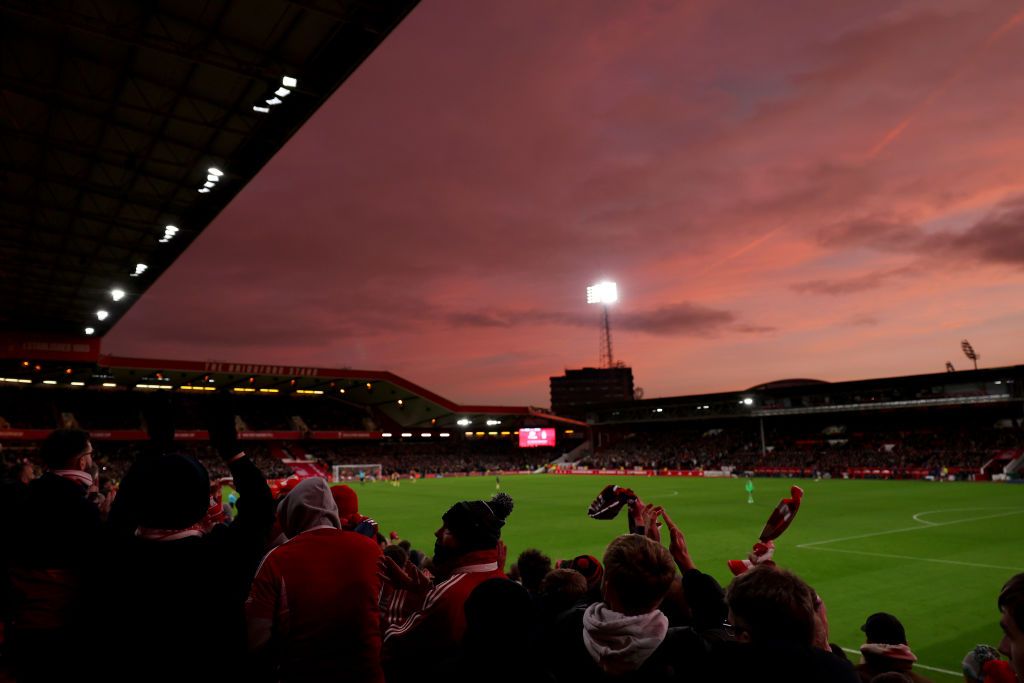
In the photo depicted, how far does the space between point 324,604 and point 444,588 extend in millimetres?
631

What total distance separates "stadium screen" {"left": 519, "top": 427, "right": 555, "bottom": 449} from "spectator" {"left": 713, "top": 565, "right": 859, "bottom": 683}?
76.7 m

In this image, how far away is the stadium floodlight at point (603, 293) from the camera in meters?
66.4

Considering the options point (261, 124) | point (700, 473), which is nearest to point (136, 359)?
point (261, 124)

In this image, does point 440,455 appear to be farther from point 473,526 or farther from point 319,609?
A: point 319,609

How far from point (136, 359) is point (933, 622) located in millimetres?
59499

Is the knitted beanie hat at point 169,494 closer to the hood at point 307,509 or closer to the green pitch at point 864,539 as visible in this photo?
the hood at point 307,509

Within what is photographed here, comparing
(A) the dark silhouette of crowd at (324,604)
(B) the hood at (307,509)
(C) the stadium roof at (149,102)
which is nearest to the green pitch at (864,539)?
(A) the dark silhouette of crowd at (324,604)

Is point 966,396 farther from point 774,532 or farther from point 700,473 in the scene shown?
point 774,532

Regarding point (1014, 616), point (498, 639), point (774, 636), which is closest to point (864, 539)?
point (1014, 616)

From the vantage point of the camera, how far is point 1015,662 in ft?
7.75

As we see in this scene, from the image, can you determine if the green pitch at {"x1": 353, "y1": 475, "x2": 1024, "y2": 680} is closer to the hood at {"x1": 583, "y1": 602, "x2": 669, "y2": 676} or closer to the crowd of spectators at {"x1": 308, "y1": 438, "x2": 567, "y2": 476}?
the hood at {"x1": 583, "y1": 602, "x2": 669, "y2": 676}

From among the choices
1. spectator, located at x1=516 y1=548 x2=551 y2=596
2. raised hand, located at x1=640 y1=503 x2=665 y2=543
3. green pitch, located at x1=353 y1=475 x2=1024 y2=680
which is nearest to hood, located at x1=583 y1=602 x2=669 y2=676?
raised hand, located at x1=640 y1=503 x2=665 y2=543

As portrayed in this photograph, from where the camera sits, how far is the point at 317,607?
10.3 ft

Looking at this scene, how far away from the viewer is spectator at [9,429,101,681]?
2.76 meters
